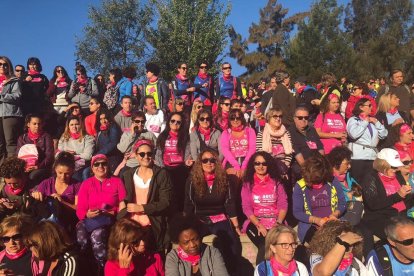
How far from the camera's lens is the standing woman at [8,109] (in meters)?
7.97

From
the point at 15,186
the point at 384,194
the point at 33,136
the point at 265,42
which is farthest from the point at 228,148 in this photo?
the point at 265,42

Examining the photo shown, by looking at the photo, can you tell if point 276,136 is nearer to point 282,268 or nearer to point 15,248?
point 282,268

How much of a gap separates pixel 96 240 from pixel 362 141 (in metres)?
4.64

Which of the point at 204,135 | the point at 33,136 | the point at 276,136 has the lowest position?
the point at 276,136

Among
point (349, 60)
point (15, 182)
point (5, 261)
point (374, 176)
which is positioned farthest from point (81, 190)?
point (349, 60)

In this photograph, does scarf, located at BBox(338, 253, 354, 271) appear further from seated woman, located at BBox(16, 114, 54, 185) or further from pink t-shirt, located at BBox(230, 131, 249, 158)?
seated woman, located at BBox(16, 114, 54, 185)

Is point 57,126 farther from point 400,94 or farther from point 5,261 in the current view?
point 400,94

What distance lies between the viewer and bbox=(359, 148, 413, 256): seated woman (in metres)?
5.62

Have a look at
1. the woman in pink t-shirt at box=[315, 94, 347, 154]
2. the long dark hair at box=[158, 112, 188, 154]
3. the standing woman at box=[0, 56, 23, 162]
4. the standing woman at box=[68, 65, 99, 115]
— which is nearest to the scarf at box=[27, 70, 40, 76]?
the standing woman at box=[68, 65, 99, 115]

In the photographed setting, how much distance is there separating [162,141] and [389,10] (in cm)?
5222

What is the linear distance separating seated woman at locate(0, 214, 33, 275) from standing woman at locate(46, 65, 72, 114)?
19.1 ft

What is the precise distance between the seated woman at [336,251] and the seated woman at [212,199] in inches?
60.4

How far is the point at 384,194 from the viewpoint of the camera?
223 inches

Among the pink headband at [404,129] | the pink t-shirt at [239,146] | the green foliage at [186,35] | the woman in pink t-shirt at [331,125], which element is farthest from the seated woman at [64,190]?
the green foliage at [186,35]
